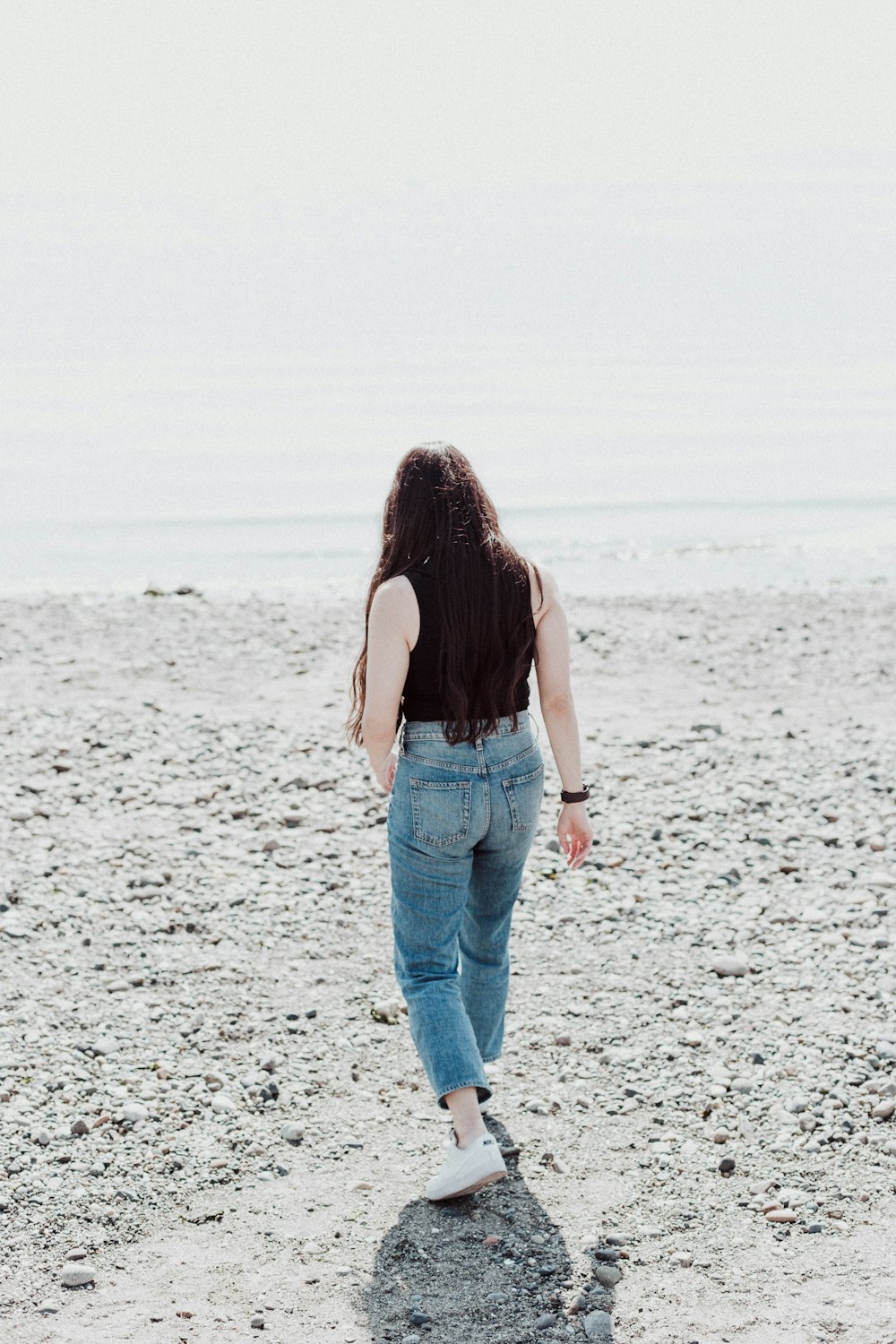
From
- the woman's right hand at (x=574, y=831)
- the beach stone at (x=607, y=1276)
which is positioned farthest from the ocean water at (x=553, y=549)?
the beach stone at (x=607, y=1276)

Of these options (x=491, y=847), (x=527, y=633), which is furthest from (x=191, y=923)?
(x=527, y=633)

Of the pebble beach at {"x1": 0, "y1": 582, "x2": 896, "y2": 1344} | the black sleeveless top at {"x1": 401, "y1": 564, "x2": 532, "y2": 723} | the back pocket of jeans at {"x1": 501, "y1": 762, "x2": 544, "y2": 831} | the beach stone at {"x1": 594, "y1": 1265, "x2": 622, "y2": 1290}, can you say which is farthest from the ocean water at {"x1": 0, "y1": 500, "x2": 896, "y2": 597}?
the beach stone at {"x1": 594, "y1": 1265, "x2": 622, "y2": 1290}

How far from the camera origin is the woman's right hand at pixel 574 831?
14.8 feet

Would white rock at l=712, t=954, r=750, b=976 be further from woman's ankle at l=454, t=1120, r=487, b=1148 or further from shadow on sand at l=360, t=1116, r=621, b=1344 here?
woman's ankle at l=454, t=1120, r=487, b=1148

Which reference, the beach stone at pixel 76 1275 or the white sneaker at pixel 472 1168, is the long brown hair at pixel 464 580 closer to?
the white sneaker at pixel 472 1168

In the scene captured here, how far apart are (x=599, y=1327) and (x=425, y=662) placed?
202 cm

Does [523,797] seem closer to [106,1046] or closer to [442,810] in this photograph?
[442,810]

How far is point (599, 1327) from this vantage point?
12.5 ft

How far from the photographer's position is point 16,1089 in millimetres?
5004

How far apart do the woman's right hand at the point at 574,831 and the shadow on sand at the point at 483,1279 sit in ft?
3.82

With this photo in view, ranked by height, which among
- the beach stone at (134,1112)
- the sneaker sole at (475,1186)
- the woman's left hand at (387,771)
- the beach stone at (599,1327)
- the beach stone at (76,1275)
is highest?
the woman's left hand at (387,771)

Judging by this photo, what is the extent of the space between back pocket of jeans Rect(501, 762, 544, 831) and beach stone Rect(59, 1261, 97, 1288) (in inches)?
74.3

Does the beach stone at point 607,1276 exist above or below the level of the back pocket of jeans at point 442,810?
below

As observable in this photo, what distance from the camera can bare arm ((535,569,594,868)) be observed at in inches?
167
